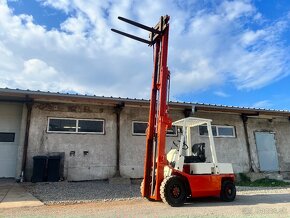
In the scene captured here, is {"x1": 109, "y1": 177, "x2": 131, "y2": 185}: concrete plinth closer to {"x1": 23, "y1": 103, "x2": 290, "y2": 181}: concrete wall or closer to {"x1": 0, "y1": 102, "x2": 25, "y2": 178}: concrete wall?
{"x1": 23, "y1": 103, "x2": 290, "y2": 181}: concrete wall

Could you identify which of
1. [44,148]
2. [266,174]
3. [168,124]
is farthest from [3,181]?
[266,174]

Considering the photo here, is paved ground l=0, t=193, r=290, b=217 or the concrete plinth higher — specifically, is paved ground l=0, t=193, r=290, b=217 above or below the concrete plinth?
below

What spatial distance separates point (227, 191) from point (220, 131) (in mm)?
7474

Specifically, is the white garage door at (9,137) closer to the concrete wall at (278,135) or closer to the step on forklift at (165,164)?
the step on forklift at (165,164)

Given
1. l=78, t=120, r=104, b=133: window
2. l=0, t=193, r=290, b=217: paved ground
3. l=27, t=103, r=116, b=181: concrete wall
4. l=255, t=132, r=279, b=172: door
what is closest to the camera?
l=0, t=193, r=290, b=217: paved ground

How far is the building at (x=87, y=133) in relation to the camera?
486 inches

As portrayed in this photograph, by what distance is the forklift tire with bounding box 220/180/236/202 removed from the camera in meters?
8.66

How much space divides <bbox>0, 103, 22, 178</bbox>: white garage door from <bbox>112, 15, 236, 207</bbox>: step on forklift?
6576 mm

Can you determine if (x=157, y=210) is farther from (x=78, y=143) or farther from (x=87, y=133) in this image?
(x=87, y=133)

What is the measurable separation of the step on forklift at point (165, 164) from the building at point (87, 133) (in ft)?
15.3

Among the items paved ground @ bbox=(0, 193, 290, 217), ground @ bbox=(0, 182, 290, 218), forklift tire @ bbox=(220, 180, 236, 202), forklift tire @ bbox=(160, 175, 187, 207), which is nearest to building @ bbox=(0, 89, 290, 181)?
ground @ bbox=(0, 182, 290, 218)

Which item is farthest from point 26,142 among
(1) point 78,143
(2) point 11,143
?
(1) point 78,143

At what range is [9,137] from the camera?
12.6 meters

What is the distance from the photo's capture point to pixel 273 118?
17.5m
